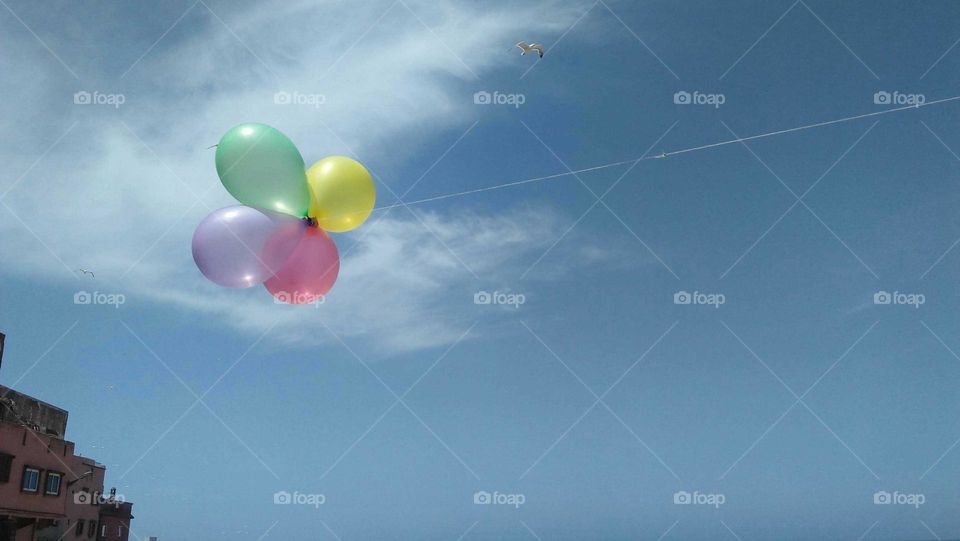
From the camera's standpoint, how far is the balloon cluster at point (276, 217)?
21.5ft

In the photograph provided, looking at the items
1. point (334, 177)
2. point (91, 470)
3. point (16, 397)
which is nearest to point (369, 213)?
point (334, 177)

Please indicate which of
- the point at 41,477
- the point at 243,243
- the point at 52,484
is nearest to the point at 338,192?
the point at 243,243

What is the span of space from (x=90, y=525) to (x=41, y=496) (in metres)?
8.80

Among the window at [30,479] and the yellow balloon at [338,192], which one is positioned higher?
the window at [30,479]

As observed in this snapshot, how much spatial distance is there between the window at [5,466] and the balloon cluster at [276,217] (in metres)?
15.2

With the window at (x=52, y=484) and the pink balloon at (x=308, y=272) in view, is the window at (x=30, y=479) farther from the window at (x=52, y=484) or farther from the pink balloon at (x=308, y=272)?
the pink balloon at (x=308, y=272)

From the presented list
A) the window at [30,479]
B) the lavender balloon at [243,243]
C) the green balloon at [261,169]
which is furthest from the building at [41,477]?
the green balloon at [261,169]

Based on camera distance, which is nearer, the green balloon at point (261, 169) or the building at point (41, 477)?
the green balloon at point (261, 169)

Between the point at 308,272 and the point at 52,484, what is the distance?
18.8m

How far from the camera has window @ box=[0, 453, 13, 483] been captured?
58.5ft

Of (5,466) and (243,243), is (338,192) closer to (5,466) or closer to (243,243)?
(243,243)

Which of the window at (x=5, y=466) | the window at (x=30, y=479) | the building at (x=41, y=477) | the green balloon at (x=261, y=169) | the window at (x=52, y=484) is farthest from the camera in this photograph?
the window at (x=52, y=484)

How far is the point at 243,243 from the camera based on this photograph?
6.52 meters

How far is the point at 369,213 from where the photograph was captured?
24.0 ft
